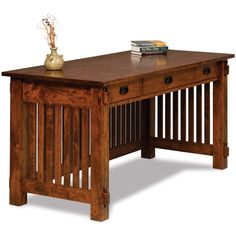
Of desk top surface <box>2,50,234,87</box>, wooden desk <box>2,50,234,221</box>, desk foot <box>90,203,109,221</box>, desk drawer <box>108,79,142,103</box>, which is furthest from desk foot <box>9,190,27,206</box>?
desk drawer <box>108,79,142,103</box>

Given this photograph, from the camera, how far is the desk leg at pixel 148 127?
9727mm

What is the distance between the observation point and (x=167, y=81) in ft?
27.2

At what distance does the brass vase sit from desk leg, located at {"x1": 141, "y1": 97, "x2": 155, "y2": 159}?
1970mm

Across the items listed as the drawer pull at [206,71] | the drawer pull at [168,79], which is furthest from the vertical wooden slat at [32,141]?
the drawer pull at [206,71]

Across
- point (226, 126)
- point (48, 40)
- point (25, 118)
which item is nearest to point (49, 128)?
point (25, 118)

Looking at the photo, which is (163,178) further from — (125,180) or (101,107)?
(101,107)

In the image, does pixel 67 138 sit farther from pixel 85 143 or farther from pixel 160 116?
pixel 160 116

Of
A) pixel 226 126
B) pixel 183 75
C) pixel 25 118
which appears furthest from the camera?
pixel 226 126

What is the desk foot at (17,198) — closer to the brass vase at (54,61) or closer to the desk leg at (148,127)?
the brass vase at (54,61)

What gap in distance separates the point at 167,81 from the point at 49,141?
3.91 feet

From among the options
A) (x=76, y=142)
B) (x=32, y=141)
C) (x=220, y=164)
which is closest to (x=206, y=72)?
(x=220, y=164)

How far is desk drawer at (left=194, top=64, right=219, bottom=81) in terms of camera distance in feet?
28.8

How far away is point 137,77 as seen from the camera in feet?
25.2

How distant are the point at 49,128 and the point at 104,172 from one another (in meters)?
0.60
